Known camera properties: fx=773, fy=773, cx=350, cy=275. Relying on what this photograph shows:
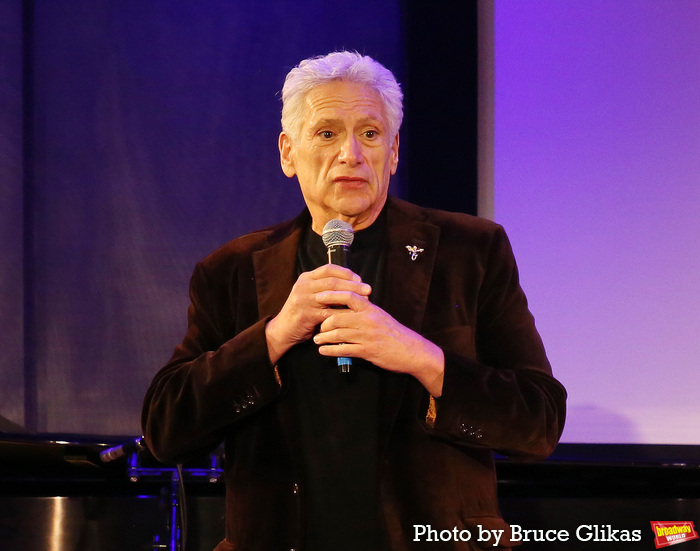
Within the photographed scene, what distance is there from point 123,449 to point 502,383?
4.85 ft

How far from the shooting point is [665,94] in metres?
2.76

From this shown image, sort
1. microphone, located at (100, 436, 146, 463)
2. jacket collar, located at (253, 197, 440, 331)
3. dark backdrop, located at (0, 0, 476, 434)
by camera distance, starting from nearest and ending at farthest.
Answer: jacket collar, located at (253, 197, 440, 331) → microphone, located at (100, 436, 146, 463) → dark backdrop, located at (0, 0, 476, 434)

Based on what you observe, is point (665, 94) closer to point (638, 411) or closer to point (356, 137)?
point (638, 411)

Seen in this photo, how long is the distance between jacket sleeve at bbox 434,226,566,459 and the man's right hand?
26 cm

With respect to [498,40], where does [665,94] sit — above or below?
below

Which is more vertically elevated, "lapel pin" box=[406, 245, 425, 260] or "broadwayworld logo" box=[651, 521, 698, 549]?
"lapel pin" box=[406, 245, 425, 260]

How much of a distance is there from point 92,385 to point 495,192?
1775mm

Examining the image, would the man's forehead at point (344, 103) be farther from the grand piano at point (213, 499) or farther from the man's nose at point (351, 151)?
the grand piano at point (213, 499)

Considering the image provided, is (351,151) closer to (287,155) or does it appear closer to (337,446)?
(287,155)

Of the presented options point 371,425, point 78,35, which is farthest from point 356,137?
point 78,35

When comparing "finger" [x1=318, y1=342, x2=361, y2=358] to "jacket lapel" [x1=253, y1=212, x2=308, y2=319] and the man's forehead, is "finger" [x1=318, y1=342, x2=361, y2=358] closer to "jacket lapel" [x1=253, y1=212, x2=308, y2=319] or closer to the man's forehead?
"jacket lapel" [x1=253, y1=212, x2=308, y2=319]

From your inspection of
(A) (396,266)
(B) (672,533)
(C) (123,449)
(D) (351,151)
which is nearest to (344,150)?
(D) (351,151)

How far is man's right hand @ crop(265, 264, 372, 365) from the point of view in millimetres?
1398

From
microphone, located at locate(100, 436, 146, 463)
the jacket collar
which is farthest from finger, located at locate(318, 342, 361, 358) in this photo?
microphone, located at locate(100, 436, 146, 463)
